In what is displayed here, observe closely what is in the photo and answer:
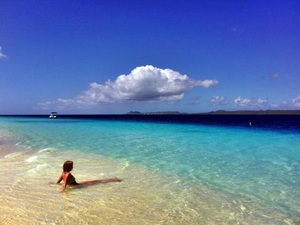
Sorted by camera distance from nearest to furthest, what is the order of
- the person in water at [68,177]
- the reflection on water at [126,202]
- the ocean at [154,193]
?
the reflection on water at [126,202] < the ocean at [154,193] < the person in water at [68,177]

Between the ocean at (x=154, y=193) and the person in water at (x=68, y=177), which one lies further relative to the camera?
the person in water at (x=68, y=177)

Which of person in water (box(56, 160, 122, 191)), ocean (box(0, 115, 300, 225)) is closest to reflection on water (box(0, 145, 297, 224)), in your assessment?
ocean (box(0, 115, 300, 225))

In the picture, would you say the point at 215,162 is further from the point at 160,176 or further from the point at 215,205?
the point at 215,205

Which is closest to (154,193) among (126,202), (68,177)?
(126,202)

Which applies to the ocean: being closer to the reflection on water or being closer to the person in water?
the reflection on water

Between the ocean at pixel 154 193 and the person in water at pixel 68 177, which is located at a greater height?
the person in water at pixel 68 177

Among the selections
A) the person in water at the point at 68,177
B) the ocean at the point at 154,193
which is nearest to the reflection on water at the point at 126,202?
the ocean at the point at 154,193

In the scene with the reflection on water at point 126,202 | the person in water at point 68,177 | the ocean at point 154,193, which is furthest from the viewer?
the person in water at point 68,177

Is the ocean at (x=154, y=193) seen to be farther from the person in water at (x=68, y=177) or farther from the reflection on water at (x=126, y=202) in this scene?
the person in water at (x=68, y=177)

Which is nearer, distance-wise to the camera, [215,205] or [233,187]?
[215,205]

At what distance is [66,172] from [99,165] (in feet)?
14.0

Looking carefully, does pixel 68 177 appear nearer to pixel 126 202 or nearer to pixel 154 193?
pixel 126 202

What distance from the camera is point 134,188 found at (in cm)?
990

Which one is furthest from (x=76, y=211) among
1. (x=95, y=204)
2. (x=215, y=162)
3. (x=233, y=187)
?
(x=215, y=162)
